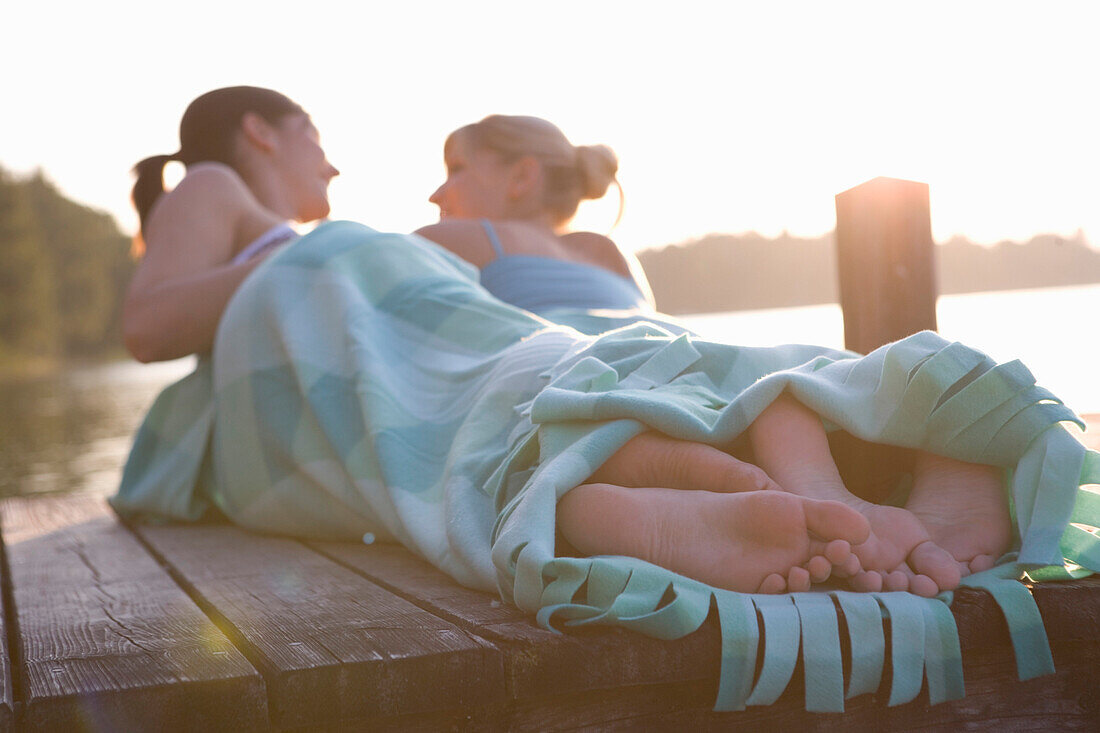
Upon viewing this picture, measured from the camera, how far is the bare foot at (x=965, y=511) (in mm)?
977

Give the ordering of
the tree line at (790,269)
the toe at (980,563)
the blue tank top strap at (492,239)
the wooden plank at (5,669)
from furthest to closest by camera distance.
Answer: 1. the tree line at (790,269)
2. the blue tank top strap at (492,239)
3. the toe at (980,563)
4. the wooden plank at (5,669)

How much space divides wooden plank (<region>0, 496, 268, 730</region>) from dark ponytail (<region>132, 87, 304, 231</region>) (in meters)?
1.28

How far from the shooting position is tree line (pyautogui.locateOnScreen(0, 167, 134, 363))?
2470 centimetres

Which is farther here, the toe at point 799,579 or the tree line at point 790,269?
the tree line at point 790,269

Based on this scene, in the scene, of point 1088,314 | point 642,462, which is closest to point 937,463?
point 642,462

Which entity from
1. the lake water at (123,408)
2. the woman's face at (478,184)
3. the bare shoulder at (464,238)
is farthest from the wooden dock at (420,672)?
the woman's face at (478,184)

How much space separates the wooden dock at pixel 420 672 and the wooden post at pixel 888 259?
93 cm

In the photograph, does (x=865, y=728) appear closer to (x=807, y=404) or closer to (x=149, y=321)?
(x=807, y=404)

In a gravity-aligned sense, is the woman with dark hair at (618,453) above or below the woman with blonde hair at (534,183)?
below

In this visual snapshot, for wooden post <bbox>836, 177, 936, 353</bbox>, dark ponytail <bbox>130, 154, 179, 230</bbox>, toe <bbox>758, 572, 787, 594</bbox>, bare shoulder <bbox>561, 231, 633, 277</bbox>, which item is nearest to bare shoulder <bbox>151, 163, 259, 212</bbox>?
dark ponytail <bbox>130, 154, 179, 230</bbox>

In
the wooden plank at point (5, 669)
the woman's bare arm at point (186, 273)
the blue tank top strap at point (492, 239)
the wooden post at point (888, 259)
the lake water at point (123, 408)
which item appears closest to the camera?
the wooden plank at point (5, 669)

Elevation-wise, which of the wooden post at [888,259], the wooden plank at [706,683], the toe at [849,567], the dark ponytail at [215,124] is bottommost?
the wooden plank at [706,683]

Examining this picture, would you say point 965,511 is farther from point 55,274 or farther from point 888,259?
point 55,274

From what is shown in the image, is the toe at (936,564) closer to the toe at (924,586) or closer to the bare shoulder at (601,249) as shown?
the toe at (924,586)
